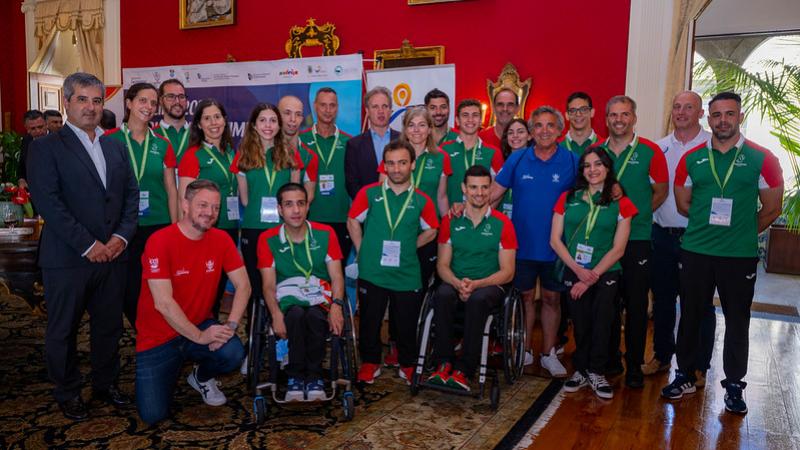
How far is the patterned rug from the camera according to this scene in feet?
8.29

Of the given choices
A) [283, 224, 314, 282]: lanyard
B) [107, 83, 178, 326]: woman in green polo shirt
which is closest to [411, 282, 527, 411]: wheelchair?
[283, 224, 314, 282]: lanyard

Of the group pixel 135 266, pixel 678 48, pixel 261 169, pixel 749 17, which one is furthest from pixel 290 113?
pixel 749 17

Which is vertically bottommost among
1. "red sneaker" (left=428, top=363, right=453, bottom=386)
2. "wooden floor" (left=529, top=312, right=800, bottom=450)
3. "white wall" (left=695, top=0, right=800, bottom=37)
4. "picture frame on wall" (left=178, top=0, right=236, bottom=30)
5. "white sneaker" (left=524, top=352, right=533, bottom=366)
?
"wooden floor" (left=529, top=312, right=800, bottom=450)

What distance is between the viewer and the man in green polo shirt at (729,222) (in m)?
2.87

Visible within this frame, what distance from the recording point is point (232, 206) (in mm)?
3305

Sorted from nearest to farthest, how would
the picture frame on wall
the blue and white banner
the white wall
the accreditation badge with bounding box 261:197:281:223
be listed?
1. the accreditation badge with bounding box 261:197:281:223
2. the blue and white banner
3. the picture frame on wall
4. the white wall

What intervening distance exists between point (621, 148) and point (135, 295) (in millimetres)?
2690

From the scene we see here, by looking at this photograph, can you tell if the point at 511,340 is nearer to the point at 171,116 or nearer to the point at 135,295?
the point at 135,295

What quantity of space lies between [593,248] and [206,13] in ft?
18.9

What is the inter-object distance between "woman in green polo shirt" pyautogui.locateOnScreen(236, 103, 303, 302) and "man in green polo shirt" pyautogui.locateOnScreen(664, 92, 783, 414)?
2.06 metres

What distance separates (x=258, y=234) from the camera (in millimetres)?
3223

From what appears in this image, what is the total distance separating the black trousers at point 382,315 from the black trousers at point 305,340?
0.42 m

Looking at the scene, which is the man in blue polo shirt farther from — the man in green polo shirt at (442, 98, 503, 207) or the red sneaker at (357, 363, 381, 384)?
the red sneaker at (357, 363, 381, 384)

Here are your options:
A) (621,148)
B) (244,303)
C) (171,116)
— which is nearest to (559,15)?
(621,148)
